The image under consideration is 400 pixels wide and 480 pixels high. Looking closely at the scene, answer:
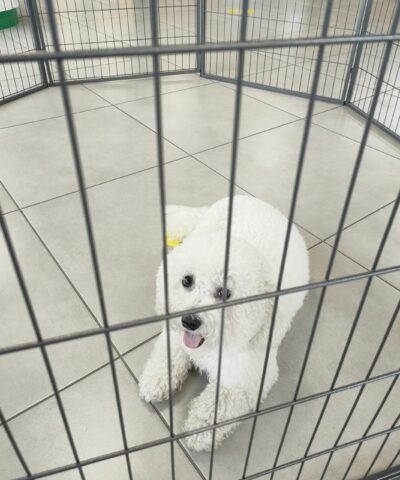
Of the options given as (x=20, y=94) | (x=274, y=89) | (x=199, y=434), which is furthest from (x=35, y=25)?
(x=199, y=434)

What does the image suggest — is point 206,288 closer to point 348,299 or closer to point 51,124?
point 348,299

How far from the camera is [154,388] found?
111 cm

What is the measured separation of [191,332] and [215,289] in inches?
4.5

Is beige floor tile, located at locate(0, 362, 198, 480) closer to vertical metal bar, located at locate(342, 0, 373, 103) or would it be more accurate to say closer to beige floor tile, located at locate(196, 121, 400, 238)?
beige floor tile, located at locate(196, 121, 400, 238)

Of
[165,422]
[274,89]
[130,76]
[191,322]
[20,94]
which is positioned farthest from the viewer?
[130,76]

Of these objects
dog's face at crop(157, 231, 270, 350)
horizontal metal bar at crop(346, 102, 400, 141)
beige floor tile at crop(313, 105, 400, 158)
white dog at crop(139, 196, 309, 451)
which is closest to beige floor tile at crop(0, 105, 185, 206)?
white dog at crop(139, 196, 309, 451)

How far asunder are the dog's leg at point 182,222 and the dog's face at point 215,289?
0.55 m

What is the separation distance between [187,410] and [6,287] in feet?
2.57

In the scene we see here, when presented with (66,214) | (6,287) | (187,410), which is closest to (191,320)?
(187,410)

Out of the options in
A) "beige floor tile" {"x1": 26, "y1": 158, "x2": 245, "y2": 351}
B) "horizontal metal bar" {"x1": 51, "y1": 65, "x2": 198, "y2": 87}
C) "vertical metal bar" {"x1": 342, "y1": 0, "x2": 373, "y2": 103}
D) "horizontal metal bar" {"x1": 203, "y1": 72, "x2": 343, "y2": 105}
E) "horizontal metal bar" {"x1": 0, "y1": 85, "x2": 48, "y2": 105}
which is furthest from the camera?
"horizontal metal bar" {"x1": 51, "y1": 65, "x2": 198, "y2": 87}

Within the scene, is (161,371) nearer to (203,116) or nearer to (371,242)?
(371,242)

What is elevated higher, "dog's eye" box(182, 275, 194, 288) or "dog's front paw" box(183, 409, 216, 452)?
"dog's eye" box(182, 275, 194, 288)

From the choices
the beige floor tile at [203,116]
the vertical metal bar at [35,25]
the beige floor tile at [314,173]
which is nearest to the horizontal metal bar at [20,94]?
the vertical metal bar at [35,25]

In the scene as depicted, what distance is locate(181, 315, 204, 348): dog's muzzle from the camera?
0.87 meters
